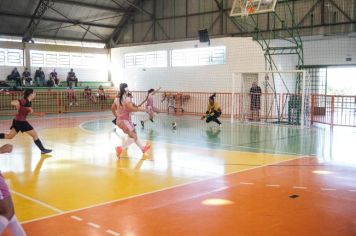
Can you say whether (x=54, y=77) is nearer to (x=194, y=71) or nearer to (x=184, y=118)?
(x=194, y=71)

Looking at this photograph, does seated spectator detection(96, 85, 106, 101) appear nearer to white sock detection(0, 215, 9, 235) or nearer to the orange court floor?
the orange court floor

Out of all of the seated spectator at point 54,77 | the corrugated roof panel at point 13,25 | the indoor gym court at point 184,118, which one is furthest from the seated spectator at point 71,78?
the corrugated roof panel at point 13,25

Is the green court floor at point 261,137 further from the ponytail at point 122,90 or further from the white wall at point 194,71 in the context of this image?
the white wall at point 194,71

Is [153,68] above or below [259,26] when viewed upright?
below

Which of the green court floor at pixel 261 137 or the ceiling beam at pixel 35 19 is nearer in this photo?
the green court floor at pixel 261 137

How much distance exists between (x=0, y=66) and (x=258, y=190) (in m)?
26.6

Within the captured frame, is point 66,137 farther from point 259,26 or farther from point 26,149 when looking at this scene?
point 259,26

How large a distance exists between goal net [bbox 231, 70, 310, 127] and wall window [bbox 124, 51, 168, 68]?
7.51m

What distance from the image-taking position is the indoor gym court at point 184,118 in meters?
6.49

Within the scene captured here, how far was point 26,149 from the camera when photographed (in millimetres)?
12625

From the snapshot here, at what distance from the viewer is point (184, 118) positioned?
24.4m

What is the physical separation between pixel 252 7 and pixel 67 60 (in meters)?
18.2

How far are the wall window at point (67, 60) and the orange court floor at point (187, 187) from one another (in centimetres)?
1873

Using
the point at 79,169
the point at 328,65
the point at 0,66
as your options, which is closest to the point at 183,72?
the point at 328,65
